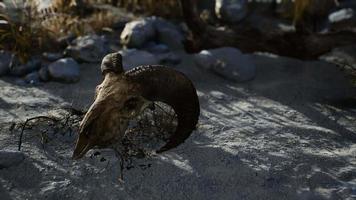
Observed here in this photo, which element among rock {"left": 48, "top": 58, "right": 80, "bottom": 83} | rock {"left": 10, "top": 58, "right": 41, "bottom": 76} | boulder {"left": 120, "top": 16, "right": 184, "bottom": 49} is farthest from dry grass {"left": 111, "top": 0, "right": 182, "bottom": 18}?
rock {"left": 10, "top": 58, "right": 41, "bottom": 76}

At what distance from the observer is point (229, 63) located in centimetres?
614

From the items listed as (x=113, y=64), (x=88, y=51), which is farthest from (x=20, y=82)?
(x=113, y=64)

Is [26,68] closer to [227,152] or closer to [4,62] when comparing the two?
[4,62]

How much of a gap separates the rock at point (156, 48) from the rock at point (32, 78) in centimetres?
141

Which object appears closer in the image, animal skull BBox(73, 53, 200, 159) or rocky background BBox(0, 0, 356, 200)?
animal skull BBox(73, 53, 200, 159)

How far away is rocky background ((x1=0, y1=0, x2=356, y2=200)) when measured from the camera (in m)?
4.27

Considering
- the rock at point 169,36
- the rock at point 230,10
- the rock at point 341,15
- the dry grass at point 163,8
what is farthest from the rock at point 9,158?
the rock at point 341,15

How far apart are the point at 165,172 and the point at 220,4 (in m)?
3.56

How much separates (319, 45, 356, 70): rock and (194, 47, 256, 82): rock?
996 millimetres

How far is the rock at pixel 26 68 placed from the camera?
6.17 m

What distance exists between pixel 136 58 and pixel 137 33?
58 cm

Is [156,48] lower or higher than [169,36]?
lower

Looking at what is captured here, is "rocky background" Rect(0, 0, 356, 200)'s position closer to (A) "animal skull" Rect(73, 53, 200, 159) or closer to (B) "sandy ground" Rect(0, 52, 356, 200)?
(B) "sandy ground" Rect(0, 52, 356, 200)

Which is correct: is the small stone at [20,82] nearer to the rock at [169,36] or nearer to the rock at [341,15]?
the rock at [169,36]
